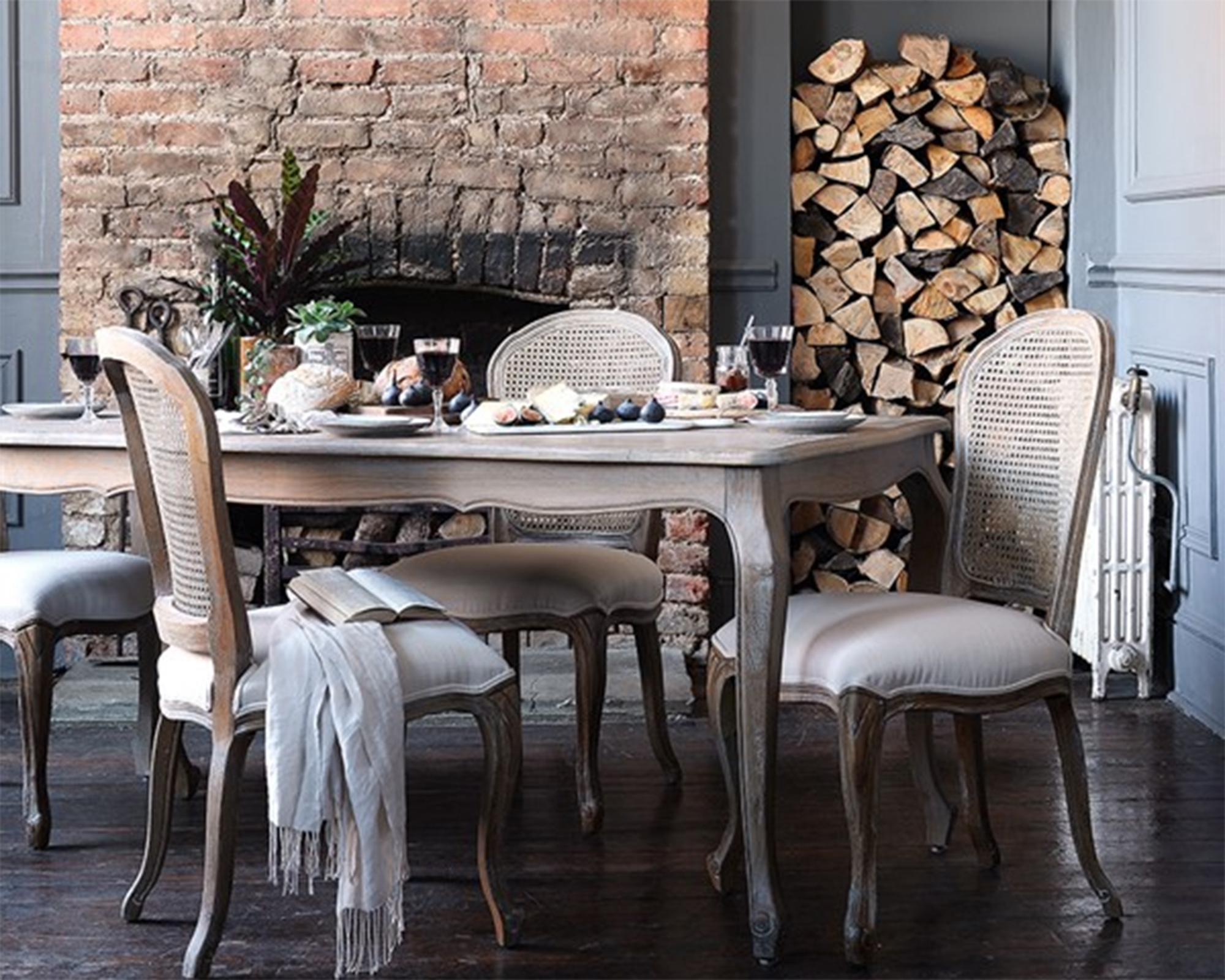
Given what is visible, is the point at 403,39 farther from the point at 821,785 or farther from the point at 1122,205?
the point at 821,785

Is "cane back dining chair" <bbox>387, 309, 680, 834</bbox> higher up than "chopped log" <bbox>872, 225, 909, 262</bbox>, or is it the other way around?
"chopped log" <bbox>872, 225, 909, 262</bbox>

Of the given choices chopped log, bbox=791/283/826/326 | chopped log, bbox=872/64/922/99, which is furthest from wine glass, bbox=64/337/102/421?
chopped log, bbox=872/64/922/99

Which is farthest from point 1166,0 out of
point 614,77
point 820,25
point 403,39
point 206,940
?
point 206,940

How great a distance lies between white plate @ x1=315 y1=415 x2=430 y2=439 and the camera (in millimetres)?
3115

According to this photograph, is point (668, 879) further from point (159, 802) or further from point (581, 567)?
point (159, 802)

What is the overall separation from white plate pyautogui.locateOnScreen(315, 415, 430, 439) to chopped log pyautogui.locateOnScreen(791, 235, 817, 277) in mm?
2109

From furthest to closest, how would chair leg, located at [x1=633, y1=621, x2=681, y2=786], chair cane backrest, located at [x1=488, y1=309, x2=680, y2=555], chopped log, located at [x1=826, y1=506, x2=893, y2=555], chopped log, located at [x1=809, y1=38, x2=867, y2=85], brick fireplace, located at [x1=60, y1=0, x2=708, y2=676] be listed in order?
1. chopped log, located at [x1=826, y1=506, x2=893, y2=555]
2. chopped log, located at [x1=809, y1=38, x2=867, y2=85]
3. brick fireplace, located at [x1=60, y1=0, x2=708, y2=676]
4. chair cane backrest, located at [x1=488, y1=309, x2=680, y2=555]
5. chair leg, located at [x1=633, y1=621, x2=681, y2=786]

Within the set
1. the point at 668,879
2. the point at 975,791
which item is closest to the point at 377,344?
the point at 668,879

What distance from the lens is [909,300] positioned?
16.7 ft

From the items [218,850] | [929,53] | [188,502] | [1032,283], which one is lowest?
[218,850]

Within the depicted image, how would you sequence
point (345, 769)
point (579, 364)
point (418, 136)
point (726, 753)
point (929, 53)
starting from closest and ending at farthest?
point (345, 769) < point (726, 753) < point (579, 364) < point (418, 136) < point (929, 53)

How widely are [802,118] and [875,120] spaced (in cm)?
18

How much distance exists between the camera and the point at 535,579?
3.58 metres

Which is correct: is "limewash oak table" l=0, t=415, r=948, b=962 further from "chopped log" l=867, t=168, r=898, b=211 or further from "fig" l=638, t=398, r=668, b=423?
"chopped log" l=867, t=168, r=898, b=211
